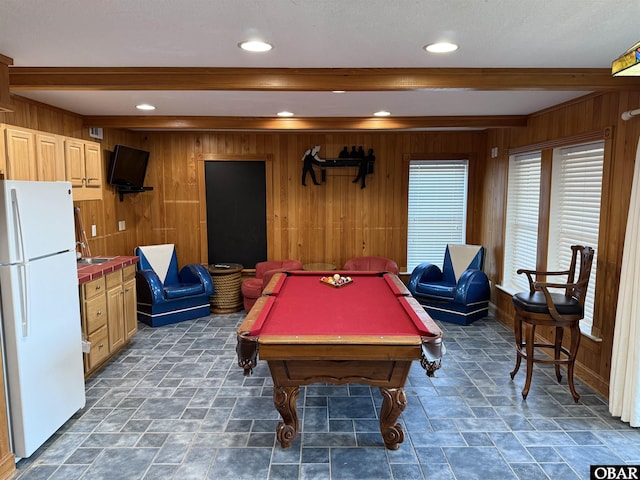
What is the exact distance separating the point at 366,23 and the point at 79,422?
3.43 meters

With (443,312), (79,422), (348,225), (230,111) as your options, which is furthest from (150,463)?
(348,225)

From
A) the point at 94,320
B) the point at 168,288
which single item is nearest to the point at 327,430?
the point at 94,320

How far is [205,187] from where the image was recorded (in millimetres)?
6590

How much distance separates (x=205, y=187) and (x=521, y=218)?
4453 mm

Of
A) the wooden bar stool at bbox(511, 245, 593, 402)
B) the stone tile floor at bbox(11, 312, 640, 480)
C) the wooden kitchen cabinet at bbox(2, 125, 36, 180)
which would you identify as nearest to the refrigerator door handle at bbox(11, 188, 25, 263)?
the wooden kitchen cabinet at bbox(2, 125, 36, 180)

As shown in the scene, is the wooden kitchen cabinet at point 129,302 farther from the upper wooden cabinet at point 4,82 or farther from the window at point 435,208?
the window at point 435,208

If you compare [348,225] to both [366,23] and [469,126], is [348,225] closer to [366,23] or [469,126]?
[469,126]

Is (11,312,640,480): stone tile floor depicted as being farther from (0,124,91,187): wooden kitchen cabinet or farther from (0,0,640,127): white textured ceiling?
(0,0,640,127): white textured ceiling

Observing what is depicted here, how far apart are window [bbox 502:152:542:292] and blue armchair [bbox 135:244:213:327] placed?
13.3 feet

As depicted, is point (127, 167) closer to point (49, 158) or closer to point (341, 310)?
point (49, 158)

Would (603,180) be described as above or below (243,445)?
above

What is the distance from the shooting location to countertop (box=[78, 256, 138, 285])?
151 inches

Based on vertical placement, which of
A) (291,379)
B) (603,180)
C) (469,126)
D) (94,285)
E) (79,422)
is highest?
(469,126)

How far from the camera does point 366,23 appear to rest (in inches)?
89.2
